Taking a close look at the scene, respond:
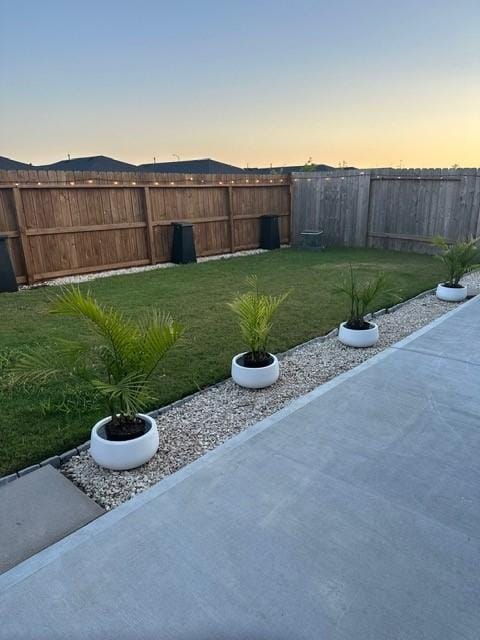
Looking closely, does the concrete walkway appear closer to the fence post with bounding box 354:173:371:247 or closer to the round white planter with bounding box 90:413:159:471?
the round white planter with bounding box 90:413:159:471

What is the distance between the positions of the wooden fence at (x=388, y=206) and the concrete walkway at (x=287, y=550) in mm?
7680

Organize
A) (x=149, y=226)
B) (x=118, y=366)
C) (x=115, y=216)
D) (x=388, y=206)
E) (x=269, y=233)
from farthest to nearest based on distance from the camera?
(x=269, y=233) < (x=388, y=206) < (x=149, y=226) < (x=115, y=216) < (x=118, y=366)

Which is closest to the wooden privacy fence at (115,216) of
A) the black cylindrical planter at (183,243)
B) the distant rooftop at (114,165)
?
the black cylindrical planter at (183,243)

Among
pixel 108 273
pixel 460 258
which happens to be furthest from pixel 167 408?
pixel 108 273

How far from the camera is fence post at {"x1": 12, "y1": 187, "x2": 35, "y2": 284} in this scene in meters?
6.68

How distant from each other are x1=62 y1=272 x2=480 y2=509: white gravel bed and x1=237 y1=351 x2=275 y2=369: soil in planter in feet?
0.60

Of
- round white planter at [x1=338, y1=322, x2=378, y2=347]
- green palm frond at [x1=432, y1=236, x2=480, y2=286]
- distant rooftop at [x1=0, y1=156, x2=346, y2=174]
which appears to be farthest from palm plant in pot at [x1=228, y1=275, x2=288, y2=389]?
distant rooftop at [x1=0, y1=156, x2=346, y2=174]

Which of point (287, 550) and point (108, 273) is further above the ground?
point (287, 550)

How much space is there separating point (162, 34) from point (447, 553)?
10.2 meters

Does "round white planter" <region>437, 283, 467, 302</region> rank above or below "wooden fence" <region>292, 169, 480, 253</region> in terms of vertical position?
below

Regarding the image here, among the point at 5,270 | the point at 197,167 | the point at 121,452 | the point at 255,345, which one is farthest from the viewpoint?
the point at 197,167

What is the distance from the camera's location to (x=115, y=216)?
26.6 ft

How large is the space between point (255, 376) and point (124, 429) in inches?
43.7

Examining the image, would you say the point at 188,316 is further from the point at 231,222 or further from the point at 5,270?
the point at 231,222
